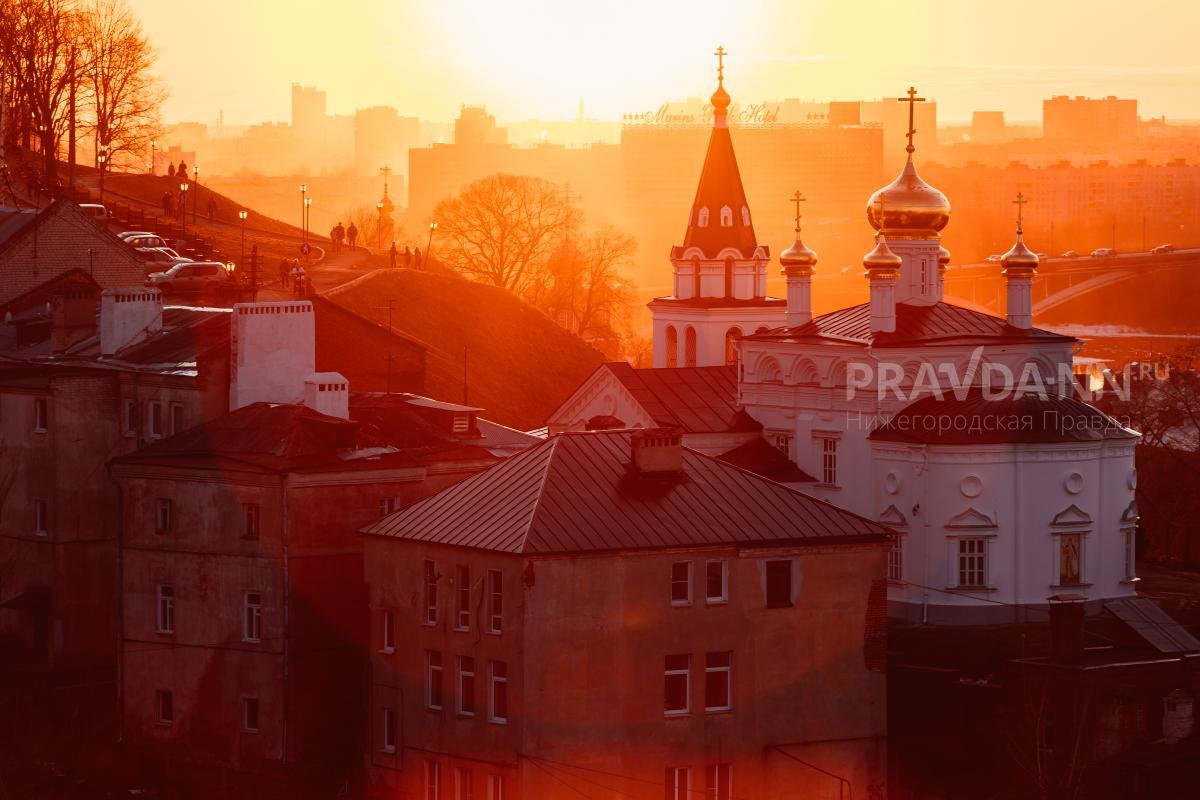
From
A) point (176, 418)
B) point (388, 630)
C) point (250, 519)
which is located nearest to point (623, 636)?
point (388, 630)

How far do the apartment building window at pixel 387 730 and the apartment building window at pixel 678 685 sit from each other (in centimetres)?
408

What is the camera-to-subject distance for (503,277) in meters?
100

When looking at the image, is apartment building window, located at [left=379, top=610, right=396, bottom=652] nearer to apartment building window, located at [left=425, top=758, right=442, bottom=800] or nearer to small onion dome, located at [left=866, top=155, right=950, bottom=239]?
apartment building window, located at [left=425, top=758, right=442, bottom=800]

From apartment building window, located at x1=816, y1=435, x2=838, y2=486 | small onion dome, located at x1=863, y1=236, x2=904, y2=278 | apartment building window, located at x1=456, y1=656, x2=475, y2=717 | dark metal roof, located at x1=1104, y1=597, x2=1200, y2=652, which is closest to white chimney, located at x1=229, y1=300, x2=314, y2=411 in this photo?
apartment building window, located at x1=456, y1=656, x2=475, y2=717

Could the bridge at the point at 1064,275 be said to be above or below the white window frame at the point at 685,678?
above

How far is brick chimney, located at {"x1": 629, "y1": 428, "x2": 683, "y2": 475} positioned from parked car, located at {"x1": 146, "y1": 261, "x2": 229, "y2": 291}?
2047 cm

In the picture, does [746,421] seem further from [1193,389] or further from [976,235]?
[976,235]

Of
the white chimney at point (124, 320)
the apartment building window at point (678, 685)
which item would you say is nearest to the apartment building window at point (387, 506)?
the apartment building window at point (678, 685)

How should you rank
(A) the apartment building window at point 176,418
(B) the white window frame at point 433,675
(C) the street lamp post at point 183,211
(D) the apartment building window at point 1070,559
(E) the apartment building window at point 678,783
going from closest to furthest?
(E) the apartment building window at point 678,783, (B) the white window frame at point 433,675, (A) the apartment building window at point 176,418, (D) the apartment building window at point 1070,559, (C) the street lamp post at point 183,211

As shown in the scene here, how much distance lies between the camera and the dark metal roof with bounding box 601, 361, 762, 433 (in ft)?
176

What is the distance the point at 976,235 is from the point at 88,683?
120 meters

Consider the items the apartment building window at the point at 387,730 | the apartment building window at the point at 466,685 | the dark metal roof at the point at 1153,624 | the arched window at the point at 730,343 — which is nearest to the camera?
the apartment building window at the point at 466,685

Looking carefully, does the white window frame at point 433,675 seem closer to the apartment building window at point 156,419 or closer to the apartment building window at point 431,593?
the apartment building window at point 431,593

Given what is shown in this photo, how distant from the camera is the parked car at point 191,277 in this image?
2397 inches
